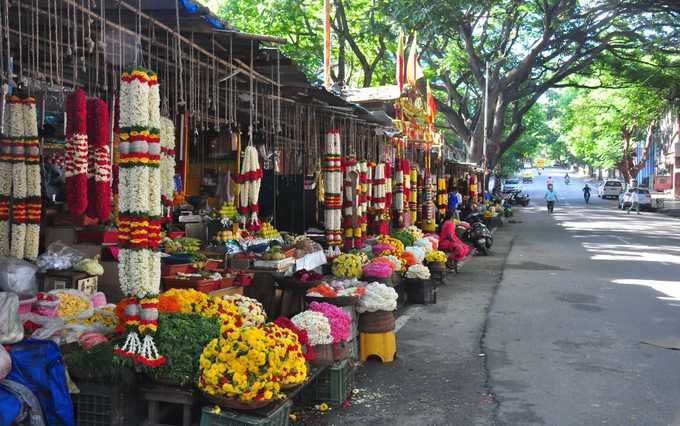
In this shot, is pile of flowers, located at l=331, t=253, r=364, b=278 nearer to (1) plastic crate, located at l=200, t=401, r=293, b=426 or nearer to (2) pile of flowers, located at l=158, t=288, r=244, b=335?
(2) pile of flowers, located at l=158, t=288, r=244, b=335

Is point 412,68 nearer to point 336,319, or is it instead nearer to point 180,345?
point 336,319

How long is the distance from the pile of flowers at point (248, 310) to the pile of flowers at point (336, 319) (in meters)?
0.61

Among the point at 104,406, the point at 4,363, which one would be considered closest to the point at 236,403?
the point at 104,406

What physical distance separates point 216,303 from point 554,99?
90663 millimetres

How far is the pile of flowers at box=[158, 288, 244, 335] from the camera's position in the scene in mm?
5473

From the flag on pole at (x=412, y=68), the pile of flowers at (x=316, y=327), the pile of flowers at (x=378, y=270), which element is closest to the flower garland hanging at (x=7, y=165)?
the pile of flowers at (x=316, y=327)

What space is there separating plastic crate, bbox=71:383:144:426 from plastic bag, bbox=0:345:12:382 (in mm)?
556

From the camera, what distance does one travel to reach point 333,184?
10.9 m

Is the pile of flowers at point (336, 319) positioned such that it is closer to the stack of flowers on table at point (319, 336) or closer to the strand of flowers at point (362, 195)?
the stack of flowers on table at point (319, 336)

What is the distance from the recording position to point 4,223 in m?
6.34

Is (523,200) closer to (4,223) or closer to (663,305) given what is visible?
(663,305)

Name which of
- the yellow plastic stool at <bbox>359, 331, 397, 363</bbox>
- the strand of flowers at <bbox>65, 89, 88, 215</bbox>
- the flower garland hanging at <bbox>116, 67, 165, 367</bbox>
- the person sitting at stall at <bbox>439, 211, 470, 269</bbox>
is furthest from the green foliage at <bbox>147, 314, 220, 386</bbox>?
the person sitting at stall at <bbox>439, 211, 470, 269</bbox>

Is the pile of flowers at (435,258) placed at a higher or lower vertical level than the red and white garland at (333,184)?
lower

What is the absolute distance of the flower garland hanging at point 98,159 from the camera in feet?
20.0
